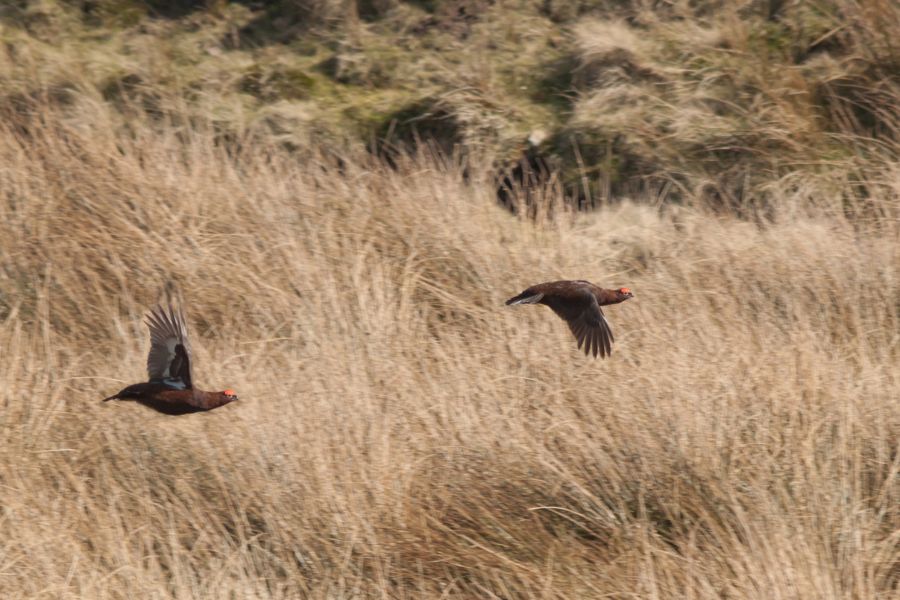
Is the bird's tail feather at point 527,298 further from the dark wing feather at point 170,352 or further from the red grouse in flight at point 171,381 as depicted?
the dark wing feather at point 170,352

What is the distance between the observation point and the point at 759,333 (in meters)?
4.74

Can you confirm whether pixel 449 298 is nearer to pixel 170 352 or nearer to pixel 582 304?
pixel 582 304

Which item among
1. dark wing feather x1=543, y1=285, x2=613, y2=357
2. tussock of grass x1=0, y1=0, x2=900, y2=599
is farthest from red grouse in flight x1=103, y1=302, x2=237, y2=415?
dark wing feather x1=543, y1=285, x2=613, y2=357

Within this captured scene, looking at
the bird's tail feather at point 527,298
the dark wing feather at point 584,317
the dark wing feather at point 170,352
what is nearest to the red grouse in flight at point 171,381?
the dark wing feather at point 170,352

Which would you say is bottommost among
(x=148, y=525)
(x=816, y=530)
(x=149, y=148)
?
(x=148, y=525)

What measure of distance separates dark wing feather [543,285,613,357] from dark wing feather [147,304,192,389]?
1.39m

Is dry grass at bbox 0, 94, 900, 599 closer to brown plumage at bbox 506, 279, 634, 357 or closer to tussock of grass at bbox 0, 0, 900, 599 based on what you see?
tussock of grass at bbox 0, 0, 900, 599

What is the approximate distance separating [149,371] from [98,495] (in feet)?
1.70

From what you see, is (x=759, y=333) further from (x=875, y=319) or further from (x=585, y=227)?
(x=585, y=227)

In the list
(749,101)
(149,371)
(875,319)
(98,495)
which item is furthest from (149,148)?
(875,319)

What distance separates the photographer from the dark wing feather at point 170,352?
171 inches

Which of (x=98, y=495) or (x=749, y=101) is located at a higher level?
(x=749, y=101)

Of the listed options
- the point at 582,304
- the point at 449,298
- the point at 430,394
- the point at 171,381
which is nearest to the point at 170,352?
the point at 171,381

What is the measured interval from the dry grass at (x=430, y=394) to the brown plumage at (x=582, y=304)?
135 mm
